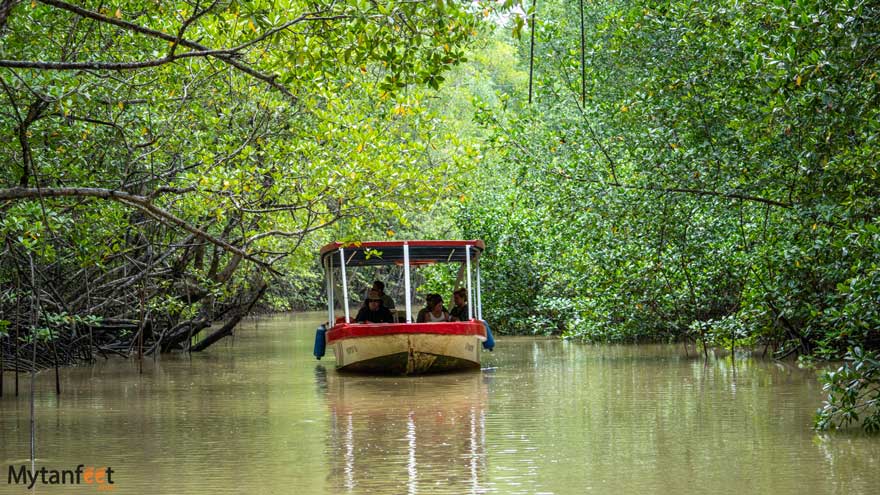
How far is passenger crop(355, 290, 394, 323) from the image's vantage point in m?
17.3

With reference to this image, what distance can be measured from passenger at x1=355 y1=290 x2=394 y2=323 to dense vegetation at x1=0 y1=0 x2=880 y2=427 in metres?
1.17

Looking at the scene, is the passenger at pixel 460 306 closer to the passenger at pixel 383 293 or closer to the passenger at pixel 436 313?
the passenger at pixel 436 313

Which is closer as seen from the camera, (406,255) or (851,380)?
(851,380)

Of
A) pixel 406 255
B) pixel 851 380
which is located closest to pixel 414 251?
pixel 406 255

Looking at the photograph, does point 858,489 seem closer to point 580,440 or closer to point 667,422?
point 580,440

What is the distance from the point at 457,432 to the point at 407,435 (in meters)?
0.50

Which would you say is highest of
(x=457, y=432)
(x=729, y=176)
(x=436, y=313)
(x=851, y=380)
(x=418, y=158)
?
(x=418, y=158)

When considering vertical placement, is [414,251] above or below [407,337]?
above

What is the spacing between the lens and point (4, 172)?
12695 millimetres

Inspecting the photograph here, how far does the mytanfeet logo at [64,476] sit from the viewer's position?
7.96 meters

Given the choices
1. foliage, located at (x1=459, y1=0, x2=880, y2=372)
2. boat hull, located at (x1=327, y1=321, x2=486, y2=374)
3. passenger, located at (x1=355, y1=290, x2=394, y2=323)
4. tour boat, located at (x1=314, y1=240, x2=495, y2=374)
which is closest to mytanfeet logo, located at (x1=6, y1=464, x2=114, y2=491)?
foliage, located at (x1=459, y1=0, x2=880, y2=372)

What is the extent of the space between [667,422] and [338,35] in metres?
4.79

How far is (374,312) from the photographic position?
17422mm

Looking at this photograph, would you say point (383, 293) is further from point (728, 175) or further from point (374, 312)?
point (728, 175)
